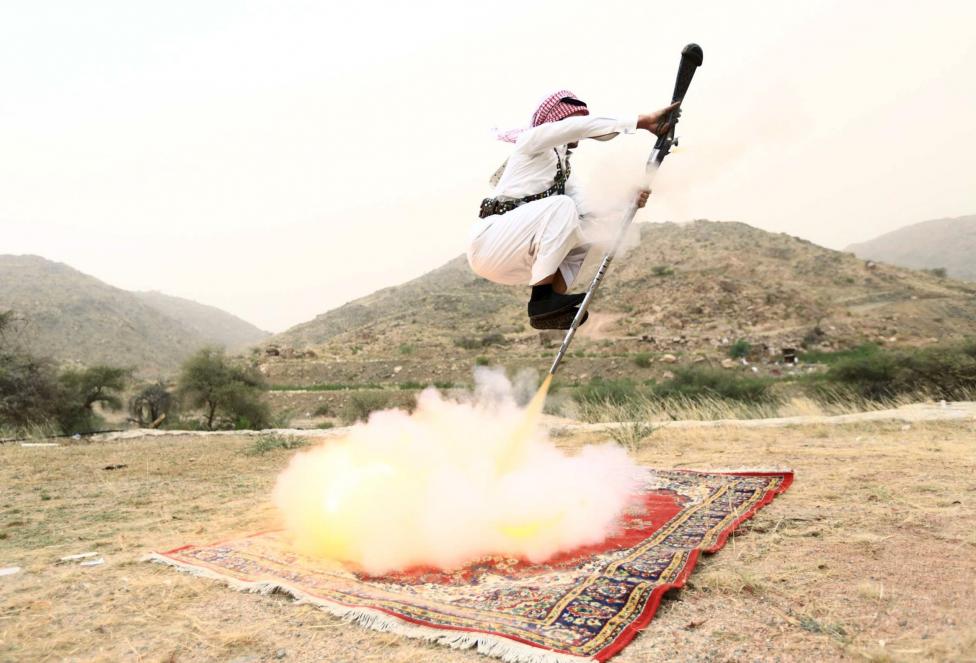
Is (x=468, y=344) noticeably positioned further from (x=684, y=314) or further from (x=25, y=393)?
(x=25, y=393)

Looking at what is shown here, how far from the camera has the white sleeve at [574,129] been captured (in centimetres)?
Answer: 443

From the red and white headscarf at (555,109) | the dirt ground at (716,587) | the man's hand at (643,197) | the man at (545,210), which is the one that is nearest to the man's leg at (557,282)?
the man at (545,210)

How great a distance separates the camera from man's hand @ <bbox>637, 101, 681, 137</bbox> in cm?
465

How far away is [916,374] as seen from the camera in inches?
596

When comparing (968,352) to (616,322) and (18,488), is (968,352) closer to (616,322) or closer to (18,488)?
(18,488)

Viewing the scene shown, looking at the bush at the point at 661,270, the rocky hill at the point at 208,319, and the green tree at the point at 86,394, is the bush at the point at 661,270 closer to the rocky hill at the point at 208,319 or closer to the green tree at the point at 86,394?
the green tree at the point at 86,394

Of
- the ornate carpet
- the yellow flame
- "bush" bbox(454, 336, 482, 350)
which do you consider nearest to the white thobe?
the yellow flame

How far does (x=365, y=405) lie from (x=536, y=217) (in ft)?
52.0

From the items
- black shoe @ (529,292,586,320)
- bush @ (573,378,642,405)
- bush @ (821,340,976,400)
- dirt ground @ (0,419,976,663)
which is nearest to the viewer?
dirt ground @ (0,419,976,663)

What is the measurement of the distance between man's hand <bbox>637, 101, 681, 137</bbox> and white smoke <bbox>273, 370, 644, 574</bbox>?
263 cm

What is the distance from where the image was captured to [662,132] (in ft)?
15.5

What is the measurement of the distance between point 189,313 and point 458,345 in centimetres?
9030

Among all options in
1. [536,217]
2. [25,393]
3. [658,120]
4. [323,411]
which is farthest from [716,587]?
[323,411]

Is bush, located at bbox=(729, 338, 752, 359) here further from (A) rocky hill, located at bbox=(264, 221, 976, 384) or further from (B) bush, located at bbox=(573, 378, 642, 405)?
(B) bush, located at bbox=(573, 378, 642, 405)
